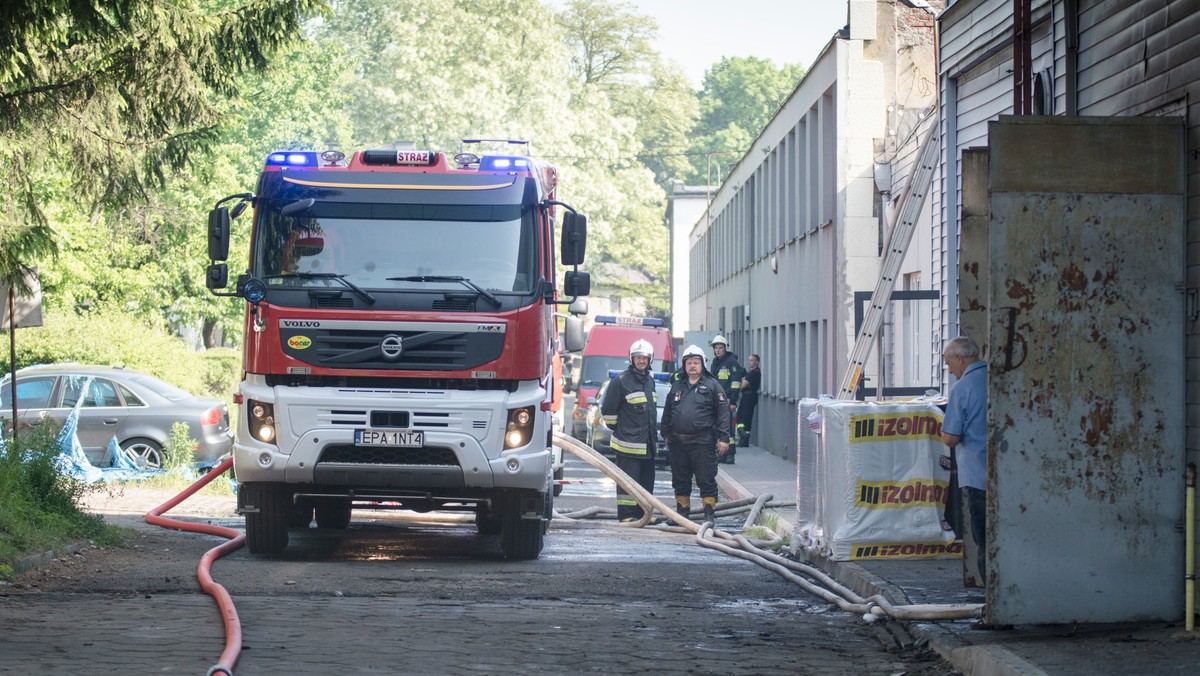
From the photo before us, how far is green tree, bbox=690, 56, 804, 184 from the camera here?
97188 mm

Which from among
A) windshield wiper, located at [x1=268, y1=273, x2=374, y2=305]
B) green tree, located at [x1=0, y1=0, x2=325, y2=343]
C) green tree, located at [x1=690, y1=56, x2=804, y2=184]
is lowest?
windshield wiper, located at [x1=268, y1=273, x2=374, y2=305]

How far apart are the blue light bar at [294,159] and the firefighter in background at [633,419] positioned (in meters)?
4.70

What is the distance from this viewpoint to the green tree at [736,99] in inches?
3826

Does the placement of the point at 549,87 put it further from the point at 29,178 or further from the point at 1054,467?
the point at 1054,467

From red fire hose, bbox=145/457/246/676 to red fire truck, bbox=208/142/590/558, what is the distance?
69 cm

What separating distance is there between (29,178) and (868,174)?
15339 millimetres

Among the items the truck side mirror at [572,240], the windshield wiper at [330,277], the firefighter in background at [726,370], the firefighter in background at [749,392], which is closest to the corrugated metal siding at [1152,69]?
the truck side mirror at [572,240]

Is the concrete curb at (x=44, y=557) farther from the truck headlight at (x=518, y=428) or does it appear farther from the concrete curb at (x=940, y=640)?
the concrete curb at (x=940, y=640)

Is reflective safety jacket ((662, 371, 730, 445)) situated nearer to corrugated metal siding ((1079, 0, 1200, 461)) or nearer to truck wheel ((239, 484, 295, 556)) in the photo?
truck wheel ((239, 484, 295, 556))

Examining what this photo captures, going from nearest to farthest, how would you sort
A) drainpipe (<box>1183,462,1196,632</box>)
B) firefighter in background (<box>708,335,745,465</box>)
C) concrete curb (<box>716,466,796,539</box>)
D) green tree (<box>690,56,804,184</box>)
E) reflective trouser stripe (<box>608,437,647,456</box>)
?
1. drainpipe (<box>1183,462,1196,632</box>)
2. concrete curb (<box>716,466,796,539</box>)
3. reflective trouser stripe (<box>608,437,647,456</box>)
4. firefighter in background (<box>708,335,745,465</box>)
5. green tree (<box>690,56,804,184</box>)

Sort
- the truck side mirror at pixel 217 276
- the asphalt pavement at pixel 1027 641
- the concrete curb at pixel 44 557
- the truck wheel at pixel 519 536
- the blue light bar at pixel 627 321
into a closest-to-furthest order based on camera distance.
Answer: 1. the asphalt pavement at pixel 1027 641
2. the concrete curb at pixel 44 557
3. the truck side mirror at pixel 217 276
4. the truck wheel at pixel 519 536
5. the blue light bar at pixel 627 321

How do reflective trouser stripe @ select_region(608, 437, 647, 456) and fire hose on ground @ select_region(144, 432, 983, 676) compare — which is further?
reflective trouser stripe @ select_region(608, 437, 647, 456)

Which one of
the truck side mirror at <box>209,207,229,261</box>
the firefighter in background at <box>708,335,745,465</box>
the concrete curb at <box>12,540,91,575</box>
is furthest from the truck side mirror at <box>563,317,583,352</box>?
the firefighter in background at <box>708,335,745,465</box>

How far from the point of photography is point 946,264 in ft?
51.2
